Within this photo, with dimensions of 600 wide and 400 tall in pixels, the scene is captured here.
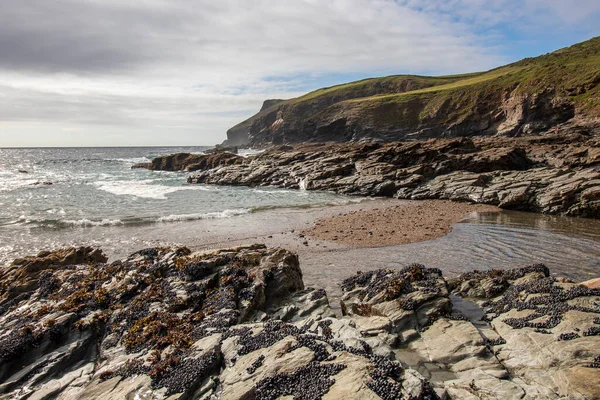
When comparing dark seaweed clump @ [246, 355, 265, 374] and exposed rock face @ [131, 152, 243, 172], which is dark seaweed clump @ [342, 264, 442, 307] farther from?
exposed rock face @ [131, 152, 243, 172]

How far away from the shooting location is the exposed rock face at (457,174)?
30875 millimetres

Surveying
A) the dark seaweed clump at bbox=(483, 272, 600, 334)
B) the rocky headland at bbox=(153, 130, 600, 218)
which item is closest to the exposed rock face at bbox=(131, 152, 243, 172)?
the rocky headland at bbox=(153, 130, 600, 218)

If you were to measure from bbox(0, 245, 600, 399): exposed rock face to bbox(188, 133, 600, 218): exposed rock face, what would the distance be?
73.1 feet

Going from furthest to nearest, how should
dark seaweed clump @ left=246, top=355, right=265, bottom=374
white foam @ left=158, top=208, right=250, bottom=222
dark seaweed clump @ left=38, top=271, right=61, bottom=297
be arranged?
white foam @ left=158, top=208, right=250, bottom=222, dark seaweed clump @ left=38, top=271, right=61, bottom=297, dark seaweed clump @ left=246, top=355, right=265, bottom=374

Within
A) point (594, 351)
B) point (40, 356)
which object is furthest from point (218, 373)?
point (594, 351)

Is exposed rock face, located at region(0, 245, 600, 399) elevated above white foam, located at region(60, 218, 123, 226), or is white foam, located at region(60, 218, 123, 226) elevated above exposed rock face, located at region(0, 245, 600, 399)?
exposed rock face, located at region(0, 245, 600, 399)

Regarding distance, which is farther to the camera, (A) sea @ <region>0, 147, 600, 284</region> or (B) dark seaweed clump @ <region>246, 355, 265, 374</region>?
(A) sea @ <region>0, 147, 600, 284</region>

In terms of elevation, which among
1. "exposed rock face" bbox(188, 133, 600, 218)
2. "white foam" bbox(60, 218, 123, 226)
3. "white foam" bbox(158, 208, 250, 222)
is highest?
"exposed rock face" bbox(188, 133, 600, 218)

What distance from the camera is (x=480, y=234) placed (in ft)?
77.8

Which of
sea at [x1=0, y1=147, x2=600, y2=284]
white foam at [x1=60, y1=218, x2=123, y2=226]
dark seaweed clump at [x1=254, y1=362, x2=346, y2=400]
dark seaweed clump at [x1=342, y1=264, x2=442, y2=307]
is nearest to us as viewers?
dark seaweed clump at [x1=254, y1=362, x2=346, y2=400]

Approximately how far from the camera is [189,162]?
90.5 meters

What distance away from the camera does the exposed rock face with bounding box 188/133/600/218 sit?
30.9 m

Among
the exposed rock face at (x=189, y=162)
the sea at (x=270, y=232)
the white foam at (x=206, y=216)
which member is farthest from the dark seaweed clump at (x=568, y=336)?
the exposed rock face at (x=189, y=162)

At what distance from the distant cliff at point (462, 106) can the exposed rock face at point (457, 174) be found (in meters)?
25.9
